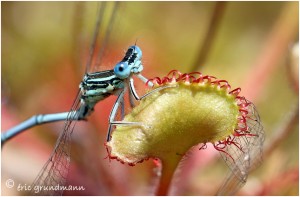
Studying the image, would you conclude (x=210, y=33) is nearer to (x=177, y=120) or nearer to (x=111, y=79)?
(x=111, y=79)

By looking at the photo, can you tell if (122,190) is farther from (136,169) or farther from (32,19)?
(32,19)

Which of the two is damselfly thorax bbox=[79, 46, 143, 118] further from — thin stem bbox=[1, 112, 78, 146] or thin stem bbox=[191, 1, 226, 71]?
thin stem bbox=[191, 1, 226, 71]

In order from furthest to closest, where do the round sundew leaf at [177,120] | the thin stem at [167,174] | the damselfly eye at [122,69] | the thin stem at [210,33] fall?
the thin stem at [210,33]
the damselfly eye at [122,69]
the thin stem at [167,174]
the round sundew leaf at [177,120]

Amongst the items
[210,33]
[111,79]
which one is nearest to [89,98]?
[111,79]

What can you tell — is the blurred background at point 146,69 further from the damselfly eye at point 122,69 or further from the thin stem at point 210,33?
the damselfly eye at point 122,69

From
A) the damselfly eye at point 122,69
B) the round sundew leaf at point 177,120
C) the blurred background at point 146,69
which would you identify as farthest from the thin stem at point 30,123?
the round sundew leaf at point 177,120
